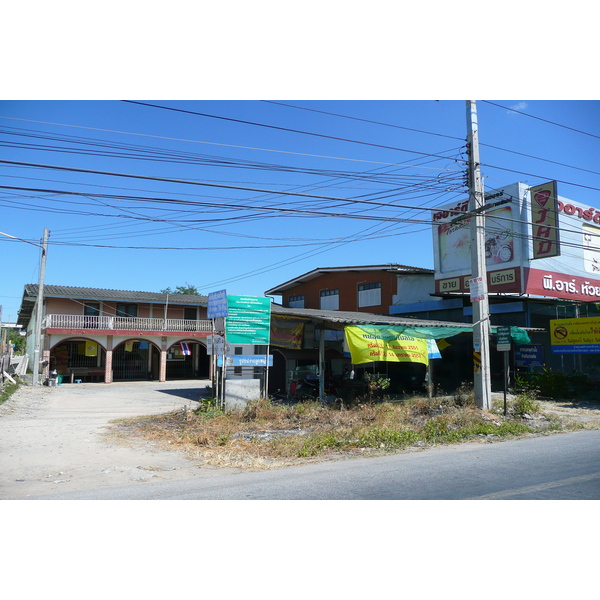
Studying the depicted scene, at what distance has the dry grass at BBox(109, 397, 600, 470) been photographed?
379 inches

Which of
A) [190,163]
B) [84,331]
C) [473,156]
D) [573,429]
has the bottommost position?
[573,429]

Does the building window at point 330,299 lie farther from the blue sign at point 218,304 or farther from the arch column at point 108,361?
the blue sign at point 218,304

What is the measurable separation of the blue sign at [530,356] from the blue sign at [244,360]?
37.7ft

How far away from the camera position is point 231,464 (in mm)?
8688

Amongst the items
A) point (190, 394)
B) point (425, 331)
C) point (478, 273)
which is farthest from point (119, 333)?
point (478, 273)

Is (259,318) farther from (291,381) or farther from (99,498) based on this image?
(99,498)

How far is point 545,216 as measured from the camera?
23406 millimetres

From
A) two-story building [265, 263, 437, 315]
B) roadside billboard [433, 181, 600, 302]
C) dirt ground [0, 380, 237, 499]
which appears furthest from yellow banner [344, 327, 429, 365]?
two-story building [265, 263, 437, 315]

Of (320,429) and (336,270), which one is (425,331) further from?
(336,270)

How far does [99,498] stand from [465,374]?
67.4ft

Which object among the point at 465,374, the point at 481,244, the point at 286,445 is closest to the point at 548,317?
the point at 465,374

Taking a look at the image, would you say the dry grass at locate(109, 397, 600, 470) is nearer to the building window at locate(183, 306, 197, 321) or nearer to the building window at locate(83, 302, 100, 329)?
the building window at locate(83, 302, 100, 329)

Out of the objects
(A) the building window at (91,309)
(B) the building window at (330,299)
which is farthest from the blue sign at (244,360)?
(A) the building window at (91,309)

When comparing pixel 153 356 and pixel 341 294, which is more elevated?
pixel 341 294
